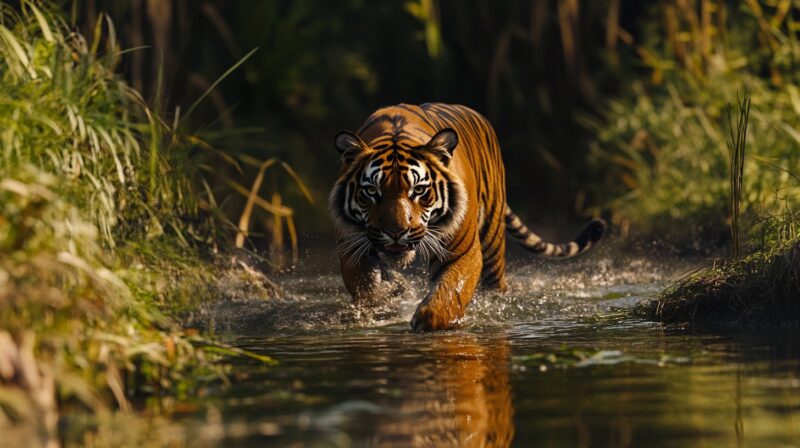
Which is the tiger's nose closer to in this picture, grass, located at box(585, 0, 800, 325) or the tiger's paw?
the tiger's paw

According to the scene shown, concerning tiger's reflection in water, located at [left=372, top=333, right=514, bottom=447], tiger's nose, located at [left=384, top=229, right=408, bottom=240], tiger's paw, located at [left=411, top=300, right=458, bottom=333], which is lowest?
tiger's reflection in water, located at [left=372, top=333, right=514, bottom=447]

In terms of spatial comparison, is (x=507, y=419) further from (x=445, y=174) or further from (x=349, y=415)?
(x=445, y=174)

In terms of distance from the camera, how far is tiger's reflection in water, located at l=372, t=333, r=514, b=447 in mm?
3903

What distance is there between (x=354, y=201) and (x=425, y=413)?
283 cm

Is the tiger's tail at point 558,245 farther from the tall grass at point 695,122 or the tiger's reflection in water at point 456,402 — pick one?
the tiger's reflection in water at point 456,402

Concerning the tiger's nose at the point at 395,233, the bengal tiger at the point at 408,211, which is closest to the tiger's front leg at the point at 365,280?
the bengal tiger at the point at 408,211

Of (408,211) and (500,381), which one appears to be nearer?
(500,381)

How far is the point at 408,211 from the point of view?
6.82 metres

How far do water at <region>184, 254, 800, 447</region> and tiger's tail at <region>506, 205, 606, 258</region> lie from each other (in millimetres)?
1240

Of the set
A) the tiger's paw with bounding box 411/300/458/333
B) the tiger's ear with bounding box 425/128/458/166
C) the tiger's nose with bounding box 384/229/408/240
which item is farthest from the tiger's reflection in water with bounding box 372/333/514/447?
the tiger's ear with bounding box 425/128/458/166

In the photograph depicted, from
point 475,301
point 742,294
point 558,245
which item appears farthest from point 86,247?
point 558,245

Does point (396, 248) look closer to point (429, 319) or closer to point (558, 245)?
point (429, 319)

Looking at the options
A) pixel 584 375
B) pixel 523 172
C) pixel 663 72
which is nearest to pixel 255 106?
pixel 523 172

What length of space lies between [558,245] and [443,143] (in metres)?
2.07
